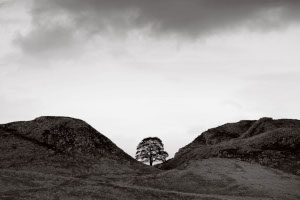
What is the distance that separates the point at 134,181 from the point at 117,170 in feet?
36.5

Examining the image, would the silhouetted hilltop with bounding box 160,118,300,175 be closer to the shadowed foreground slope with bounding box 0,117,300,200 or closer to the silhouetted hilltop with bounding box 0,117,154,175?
the shadowed foreground slope with bounding box 0,117,300,200

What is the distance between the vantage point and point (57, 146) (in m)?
60.7

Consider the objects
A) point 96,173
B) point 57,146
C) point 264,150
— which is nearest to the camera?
point 96,173

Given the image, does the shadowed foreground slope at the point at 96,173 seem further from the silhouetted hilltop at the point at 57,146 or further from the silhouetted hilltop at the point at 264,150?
the silhouetted hilltop at the point at 264,150

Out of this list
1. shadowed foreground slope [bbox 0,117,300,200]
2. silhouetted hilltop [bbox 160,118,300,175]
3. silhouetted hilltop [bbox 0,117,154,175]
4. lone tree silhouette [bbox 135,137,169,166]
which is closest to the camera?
shadowed foreground slope [bbox 0,117,300,200]

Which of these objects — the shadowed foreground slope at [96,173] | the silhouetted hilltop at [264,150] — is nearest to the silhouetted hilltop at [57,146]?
the shadowed foreground slope at [96,173]

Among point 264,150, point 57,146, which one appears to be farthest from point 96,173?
point 264,150

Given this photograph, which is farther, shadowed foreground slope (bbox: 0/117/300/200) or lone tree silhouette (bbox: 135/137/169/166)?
lone tree silhouette (bbox: 135/137/169/166)

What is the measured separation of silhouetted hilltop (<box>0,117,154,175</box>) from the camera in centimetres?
5441

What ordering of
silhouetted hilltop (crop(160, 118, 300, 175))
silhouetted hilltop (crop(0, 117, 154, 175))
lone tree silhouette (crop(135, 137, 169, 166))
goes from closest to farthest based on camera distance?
silhouetted hilltop (crop(0, 117, 154, 175))
silhouetted hilltop (crop(160, 118, 300, 175))
lone tree silhouette (crop(135, 137, 169, 166))

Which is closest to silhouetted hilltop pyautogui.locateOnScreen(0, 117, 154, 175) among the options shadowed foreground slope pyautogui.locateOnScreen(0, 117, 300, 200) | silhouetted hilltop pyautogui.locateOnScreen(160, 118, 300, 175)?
shadowed foreground slope pyautogui.locateOnScreen(0, 117, 300, 200)

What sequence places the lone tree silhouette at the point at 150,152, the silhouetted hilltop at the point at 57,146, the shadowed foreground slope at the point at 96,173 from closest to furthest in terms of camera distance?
the shadowed foreground slope at the point at 96,173
the silhouetted hilltop at the point at 57,146
the lone tree silhouette at the point at 150,152

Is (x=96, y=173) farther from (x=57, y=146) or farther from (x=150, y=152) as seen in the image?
(x=150, y=152)

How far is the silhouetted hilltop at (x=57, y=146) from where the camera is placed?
54.4 metres
